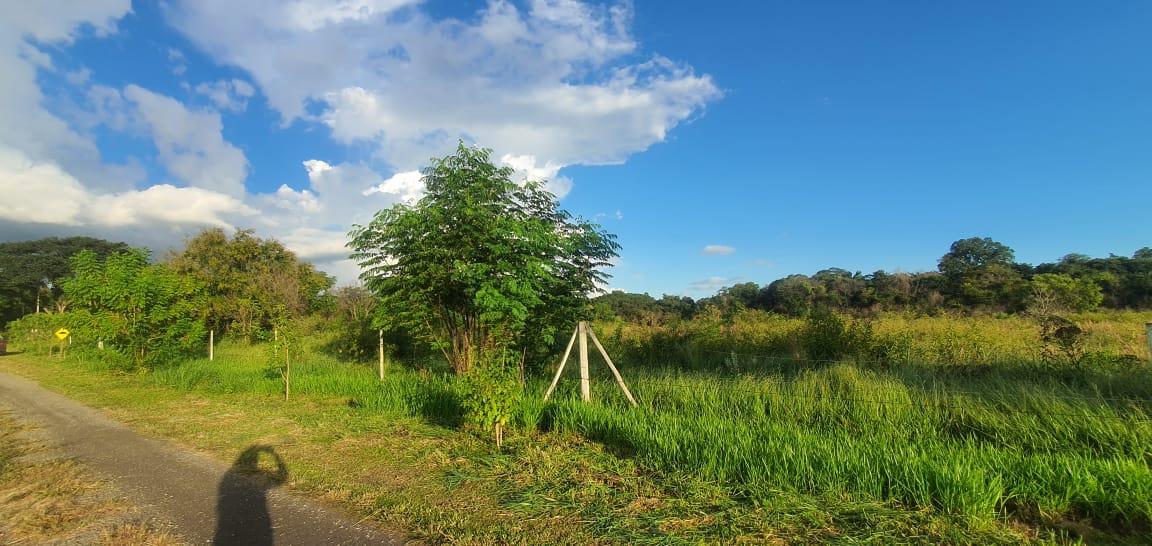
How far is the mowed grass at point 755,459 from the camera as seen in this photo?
11.7 ft

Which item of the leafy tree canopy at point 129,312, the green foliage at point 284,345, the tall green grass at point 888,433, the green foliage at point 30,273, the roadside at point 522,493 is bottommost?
the roadside at point 522,493

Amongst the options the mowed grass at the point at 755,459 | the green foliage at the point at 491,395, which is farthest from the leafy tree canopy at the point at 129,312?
the green foliage at the point at 491,395

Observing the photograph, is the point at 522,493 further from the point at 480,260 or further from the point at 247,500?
the point at 480,260

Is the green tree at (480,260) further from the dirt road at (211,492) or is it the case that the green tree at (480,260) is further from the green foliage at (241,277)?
the green foliage at (241,277)

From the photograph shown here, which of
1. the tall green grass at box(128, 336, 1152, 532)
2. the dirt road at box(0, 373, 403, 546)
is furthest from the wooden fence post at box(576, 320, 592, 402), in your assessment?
the dirt road at box(0, 373, 403, 546)

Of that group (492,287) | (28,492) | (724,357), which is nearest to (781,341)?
(724,357)

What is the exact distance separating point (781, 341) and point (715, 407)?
6.62 meters

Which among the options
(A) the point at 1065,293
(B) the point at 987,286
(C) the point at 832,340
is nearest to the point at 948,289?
(B) the point at 987,286

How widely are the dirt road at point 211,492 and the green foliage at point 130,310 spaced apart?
7597 millimetres

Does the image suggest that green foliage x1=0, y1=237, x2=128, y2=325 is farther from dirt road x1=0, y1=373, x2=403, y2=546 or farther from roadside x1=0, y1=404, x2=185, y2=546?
roadside x1=0, y1=404, x2=185, y2=546

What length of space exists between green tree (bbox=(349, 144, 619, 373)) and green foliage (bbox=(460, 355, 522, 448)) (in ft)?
4.73

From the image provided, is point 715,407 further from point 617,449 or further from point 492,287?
point 492,287

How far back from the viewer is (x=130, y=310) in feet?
46.8

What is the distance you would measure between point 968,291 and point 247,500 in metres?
30.3
